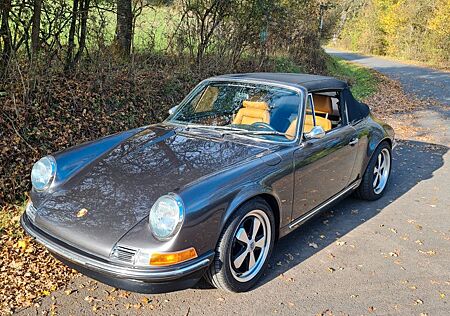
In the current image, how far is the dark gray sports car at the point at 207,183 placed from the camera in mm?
2631

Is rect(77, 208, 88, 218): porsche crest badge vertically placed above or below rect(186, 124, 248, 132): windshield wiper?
below

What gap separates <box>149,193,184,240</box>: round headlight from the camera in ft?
8.55

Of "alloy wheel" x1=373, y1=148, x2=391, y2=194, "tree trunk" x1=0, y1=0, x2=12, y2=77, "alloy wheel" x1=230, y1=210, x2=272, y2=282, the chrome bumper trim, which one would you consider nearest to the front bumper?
the chrome bumper trim

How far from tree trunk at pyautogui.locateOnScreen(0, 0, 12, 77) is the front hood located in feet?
9.28

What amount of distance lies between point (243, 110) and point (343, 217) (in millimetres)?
1714

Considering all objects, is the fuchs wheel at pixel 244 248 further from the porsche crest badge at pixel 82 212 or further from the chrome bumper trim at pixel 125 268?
the porsche crest badge at pixel 82 212

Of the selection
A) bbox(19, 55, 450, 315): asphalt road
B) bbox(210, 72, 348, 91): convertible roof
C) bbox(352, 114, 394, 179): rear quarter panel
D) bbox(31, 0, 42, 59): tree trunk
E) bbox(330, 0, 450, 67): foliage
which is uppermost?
bbox(330, 0, 450, 67): foliage

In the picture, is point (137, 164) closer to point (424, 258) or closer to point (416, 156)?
point (424, 258)

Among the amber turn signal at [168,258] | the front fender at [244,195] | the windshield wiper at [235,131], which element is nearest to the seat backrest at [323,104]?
the windshield wiper at [235,131]

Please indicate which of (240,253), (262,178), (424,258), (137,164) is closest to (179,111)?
(137,164)

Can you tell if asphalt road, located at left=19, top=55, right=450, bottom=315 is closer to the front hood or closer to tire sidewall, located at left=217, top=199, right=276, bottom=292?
tire sidewall, located at left=217, top=199, right=276, bottom=292

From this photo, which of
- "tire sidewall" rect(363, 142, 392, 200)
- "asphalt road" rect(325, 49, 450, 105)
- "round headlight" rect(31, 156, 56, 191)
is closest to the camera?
"round headlight" rect(31, 156, 56, 191)

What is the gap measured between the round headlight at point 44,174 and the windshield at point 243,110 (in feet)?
4.34

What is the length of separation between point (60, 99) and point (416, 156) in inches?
230
